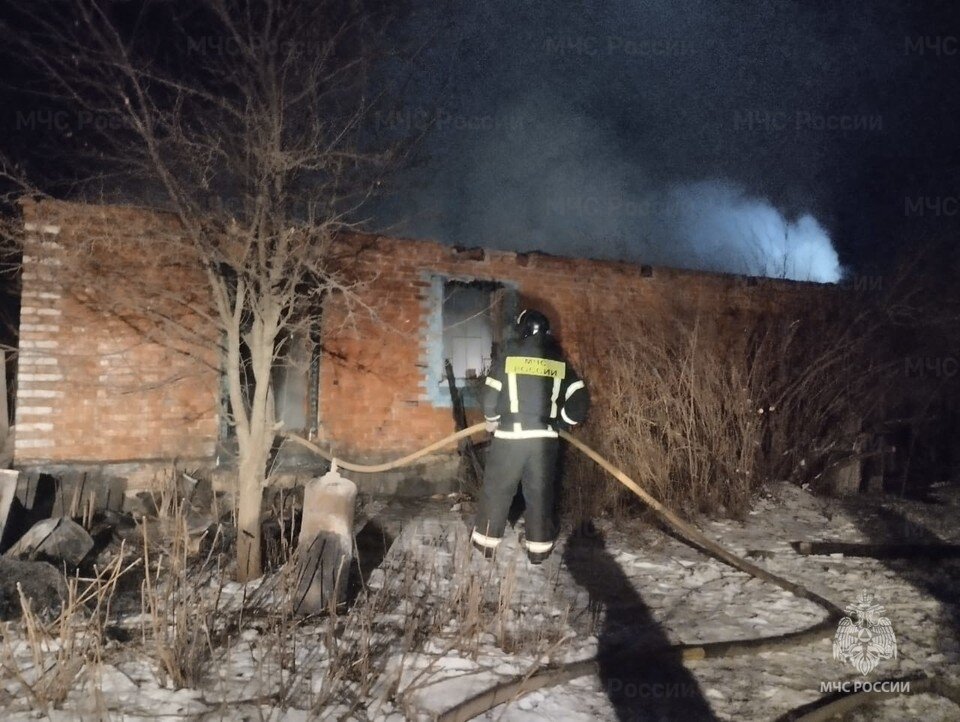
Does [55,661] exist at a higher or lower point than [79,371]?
lower

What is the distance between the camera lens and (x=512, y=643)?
10.9ft

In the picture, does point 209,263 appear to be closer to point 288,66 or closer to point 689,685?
point 288,66

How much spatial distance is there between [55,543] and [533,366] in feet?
13.2

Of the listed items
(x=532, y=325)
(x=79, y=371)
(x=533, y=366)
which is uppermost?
(x=532, y=325)

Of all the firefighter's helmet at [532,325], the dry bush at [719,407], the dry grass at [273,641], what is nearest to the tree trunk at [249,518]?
the dry grass at [273,641]

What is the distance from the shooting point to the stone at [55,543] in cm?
489

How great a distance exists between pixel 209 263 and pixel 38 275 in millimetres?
3451

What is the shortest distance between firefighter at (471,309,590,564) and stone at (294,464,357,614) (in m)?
1.33

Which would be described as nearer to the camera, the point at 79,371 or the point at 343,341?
the point at 79,371

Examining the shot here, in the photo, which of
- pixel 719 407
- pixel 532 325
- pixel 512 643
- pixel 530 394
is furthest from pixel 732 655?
pixel 719 407

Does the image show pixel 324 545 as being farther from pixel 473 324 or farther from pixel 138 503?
pixel 473 324

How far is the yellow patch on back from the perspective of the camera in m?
4.95

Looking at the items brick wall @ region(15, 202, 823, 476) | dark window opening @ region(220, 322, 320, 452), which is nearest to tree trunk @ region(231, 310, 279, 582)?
brick wall @ region(15, 202, 823, 476)

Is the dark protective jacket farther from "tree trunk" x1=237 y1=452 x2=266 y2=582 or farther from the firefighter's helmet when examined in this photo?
"tree trunk" x1=237 y1=452 x2=266 y2=582
